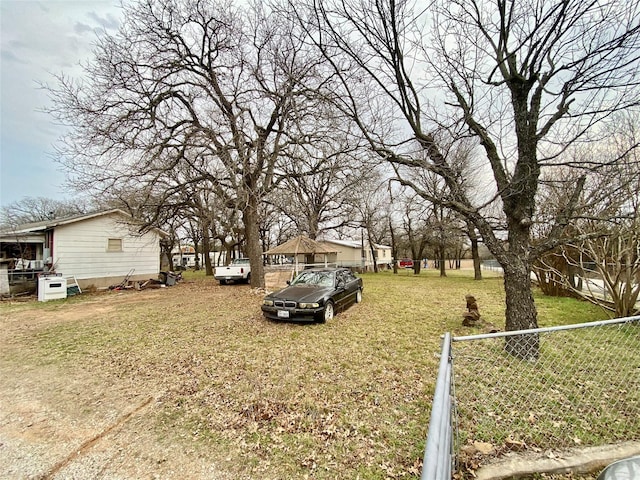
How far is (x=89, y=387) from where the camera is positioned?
422 centimetres

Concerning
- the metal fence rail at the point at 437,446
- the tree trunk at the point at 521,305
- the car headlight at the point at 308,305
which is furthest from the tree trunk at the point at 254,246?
the metal fence rail at the point at 437,446

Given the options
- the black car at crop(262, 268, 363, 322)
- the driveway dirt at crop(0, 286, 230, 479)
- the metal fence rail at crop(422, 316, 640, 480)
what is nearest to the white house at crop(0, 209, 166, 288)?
Answer: the black car at crop(262, 268, 363, 322)

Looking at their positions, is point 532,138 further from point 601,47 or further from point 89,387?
point 89,387

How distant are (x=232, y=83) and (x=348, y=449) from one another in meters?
11.8

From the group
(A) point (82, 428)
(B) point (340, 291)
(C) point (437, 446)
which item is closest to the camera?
(C) point (437, 446)

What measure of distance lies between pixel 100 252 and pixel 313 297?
1336cm

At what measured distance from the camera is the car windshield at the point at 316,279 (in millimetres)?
8688

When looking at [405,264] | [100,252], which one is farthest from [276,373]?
[405,264]

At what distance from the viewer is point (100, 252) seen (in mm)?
14672

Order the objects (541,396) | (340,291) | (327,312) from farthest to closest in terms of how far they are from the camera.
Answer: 1. (340,291)
2. (327,312)
3. (541,396)

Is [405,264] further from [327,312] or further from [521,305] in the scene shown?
[521,305]

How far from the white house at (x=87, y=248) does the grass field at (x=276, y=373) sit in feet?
15.9

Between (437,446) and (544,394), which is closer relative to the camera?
(437,446)

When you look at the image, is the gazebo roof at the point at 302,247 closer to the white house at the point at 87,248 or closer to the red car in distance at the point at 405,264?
the white house at the point at 87,248
